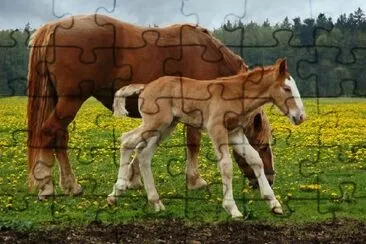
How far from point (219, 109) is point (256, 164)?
101cm

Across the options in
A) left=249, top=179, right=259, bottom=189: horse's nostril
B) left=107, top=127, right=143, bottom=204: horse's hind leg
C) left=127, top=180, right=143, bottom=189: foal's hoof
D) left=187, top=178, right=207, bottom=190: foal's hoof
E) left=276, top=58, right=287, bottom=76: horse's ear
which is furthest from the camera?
left=187, top=178, right=207, bottom=190: foal's hoof

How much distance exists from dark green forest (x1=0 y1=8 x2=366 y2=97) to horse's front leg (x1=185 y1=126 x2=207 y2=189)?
5.53 feet

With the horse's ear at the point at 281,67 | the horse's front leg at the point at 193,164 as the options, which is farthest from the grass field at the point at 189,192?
the horse's ear at the point at 281,67

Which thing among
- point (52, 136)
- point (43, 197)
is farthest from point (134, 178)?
point (43, 197)

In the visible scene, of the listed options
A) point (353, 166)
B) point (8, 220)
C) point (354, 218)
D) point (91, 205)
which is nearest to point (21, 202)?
point (91, 205)

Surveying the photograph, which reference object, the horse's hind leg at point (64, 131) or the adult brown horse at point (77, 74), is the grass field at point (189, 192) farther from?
the adult brown horse at point (77, 74)

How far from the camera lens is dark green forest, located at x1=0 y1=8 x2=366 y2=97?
10547mm

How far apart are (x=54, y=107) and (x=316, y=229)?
200 inches

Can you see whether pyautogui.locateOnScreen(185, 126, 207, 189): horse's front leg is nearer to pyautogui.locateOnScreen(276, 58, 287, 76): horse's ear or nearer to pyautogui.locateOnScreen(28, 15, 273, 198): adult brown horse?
pyautogui.locateOnScreen(28, 15, 273, 198): adult brown horse

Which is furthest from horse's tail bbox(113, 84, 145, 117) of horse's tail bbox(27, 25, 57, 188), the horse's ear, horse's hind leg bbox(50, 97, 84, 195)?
the horse's ear

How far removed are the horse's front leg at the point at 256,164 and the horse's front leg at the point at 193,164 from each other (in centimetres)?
195

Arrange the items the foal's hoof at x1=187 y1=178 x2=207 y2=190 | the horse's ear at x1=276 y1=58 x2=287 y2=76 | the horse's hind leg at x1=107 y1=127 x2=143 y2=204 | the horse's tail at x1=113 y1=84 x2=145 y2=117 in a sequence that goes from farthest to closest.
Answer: the foal's hoof at x1=187 y1=178 x2=207 y2=190 → the horse's tail at x1=113 y1=84 x2=145 y2=117 → the horse's hind leg at x1=107 y1=127 x2=143 y2=204 → the horse's ear at x1=276 y1=58 x2=287 y2=76

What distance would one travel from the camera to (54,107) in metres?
12.3

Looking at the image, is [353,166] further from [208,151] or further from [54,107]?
[54,107]
